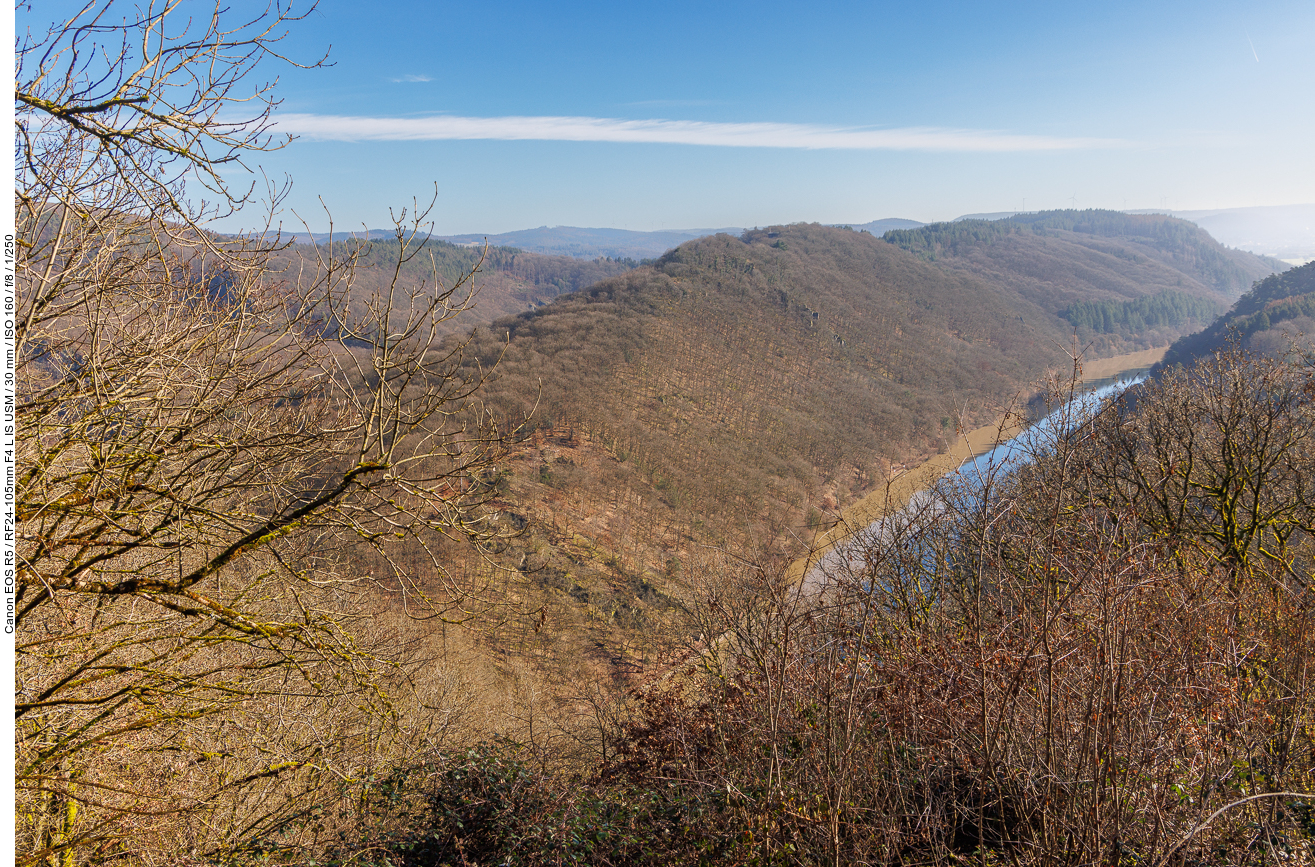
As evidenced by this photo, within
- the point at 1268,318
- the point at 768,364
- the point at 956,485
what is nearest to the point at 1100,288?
the point at 1268,318

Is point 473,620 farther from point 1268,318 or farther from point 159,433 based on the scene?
point 1268,318

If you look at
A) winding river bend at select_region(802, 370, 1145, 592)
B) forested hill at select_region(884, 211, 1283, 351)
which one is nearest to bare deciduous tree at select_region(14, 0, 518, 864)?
winding river bend at select_region(802, 370, 1145, 592)

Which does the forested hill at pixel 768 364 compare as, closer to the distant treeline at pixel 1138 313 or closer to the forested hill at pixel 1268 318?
the distant treeline at pixel 1138 313

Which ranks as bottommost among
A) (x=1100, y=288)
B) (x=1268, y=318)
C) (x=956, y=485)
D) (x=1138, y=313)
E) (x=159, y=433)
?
(x=956, y=485)

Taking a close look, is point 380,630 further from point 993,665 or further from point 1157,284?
point 1157,284

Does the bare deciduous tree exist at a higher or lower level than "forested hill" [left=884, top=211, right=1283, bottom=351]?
lower

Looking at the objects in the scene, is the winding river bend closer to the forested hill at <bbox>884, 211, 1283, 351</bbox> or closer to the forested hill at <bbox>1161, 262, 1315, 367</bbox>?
the forested hill at <bbox>1161, 262, 1315, 367</bbox>
